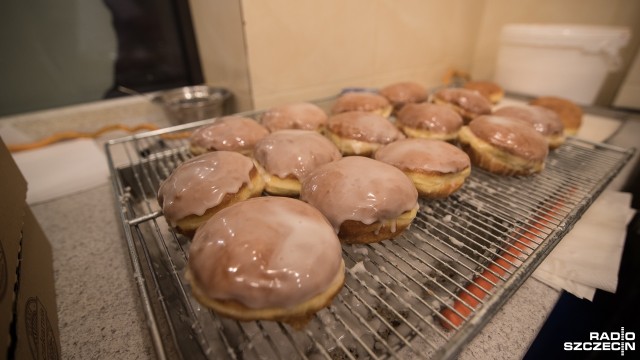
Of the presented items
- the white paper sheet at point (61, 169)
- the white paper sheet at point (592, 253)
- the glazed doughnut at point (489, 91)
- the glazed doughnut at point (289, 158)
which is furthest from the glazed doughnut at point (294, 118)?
the glazed doughnut at point (489, 91)

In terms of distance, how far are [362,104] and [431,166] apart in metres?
0.62

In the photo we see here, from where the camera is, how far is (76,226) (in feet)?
3.60

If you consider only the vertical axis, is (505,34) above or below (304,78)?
above

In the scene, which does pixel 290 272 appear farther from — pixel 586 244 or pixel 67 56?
pixel 67 56

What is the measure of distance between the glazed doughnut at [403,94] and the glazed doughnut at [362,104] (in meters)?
0.09

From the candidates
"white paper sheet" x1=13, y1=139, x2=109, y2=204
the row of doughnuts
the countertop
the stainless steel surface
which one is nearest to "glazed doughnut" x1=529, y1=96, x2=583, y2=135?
the row of doughnuts

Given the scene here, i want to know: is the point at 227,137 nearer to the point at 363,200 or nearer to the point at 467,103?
the point at 363,200

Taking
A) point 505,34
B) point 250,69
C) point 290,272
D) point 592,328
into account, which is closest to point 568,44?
point 505,34

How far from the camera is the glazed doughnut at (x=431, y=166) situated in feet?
3.33

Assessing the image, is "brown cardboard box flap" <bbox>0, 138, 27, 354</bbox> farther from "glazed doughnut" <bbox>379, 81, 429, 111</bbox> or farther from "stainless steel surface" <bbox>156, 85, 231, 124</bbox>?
"glazed doughnut" <bbox>379, 81, 429, 111</bbox>

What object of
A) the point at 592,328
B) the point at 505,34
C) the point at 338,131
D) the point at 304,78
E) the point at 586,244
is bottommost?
the point at 592,328

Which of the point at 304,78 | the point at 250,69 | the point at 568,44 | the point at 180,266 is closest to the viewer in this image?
the point at 180,266

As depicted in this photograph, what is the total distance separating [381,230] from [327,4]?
1.31 meters

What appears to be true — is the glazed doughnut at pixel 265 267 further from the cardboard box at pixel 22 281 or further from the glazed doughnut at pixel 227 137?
the glazed doughnut at pixel 227 137
